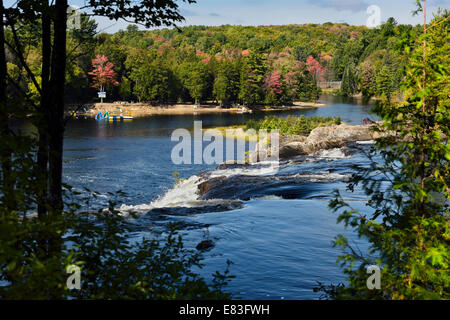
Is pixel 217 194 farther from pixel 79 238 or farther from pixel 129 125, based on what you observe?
pixel 129 125

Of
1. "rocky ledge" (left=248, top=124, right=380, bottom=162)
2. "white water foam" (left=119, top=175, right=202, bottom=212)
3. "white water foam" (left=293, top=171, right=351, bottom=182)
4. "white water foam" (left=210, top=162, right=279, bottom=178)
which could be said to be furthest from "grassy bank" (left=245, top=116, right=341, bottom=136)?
"white water foam" (left=293, top=171, right=351, bottom=182)

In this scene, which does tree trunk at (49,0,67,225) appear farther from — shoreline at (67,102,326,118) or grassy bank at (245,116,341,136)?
shoreline at (67,102,326,118)

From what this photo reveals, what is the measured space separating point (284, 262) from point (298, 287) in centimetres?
110

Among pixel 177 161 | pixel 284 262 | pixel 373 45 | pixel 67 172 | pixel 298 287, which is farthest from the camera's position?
pixel 373 45

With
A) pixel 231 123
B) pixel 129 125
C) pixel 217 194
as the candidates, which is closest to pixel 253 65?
pixel 231 123

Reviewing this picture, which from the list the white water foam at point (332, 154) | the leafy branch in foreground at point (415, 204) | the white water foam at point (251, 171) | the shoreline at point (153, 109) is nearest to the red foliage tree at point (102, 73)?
the shoreline at point (153, 109)

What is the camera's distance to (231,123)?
45.5 m

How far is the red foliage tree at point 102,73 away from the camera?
59909mm

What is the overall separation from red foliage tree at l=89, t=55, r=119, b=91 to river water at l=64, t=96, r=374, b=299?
3428 cm

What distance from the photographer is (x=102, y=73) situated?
196 ft

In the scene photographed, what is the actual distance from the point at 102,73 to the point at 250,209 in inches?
2070

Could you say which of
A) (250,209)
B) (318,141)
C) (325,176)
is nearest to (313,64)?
(318,141)

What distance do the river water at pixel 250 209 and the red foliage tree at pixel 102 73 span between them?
112 ft

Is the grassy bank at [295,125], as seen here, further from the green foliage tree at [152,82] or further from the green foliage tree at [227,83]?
the green foliage tree at [152,82]
